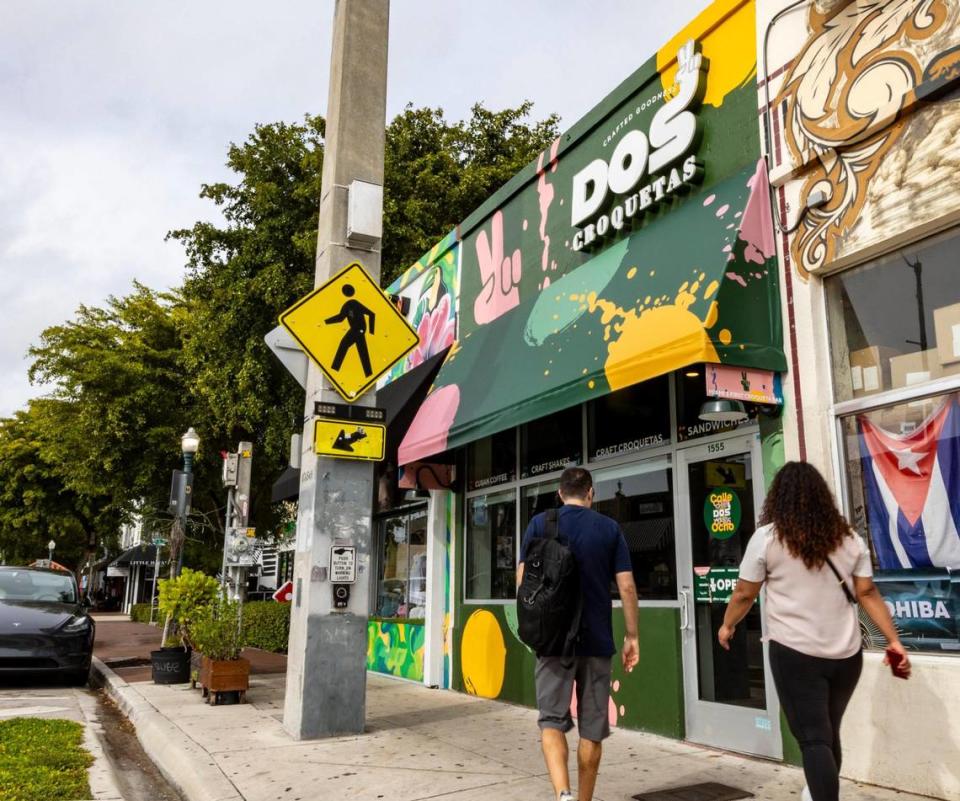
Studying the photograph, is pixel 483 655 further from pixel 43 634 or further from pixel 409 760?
pixel 43 634

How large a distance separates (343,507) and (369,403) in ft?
3.07

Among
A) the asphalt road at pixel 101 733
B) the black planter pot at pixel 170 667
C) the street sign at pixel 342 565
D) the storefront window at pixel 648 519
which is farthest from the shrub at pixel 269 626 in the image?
the storefront window at pixel 648 519

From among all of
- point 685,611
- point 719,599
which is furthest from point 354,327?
point 719,599

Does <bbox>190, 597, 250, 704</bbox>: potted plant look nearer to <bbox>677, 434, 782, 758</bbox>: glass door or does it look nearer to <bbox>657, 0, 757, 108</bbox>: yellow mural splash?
<bbox>677, 434, 782, 758</bbox>: glass door

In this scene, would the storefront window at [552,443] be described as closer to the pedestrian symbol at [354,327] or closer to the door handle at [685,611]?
the door handle at [685,611]

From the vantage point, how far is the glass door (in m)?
5.66

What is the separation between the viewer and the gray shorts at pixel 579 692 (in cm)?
413

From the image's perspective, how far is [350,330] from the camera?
22.6ft

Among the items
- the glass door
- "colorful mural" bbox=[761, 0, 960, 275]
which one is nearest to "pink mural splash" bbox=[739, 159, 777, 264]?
"colorful mural" bbox=[761, 0, 960, 275]

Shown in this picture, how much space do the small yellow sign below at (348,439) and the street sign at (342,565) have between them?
2.54 feet

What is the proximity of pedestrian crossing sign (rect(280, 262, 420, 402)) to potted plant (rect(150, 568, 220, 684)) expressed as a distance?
12.8 ft

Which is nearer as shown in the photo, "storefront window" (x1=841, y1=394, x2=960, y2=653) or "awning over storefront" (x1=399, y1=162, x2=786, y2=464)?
"storefront window" (x1=841, y1=394, x2=960, y2=653)

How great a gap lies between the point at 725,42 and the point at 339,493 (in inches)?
188

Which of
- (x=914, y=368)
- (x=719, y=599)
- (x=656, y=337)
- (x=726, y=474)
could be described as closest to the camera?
(x=914, y=368)
